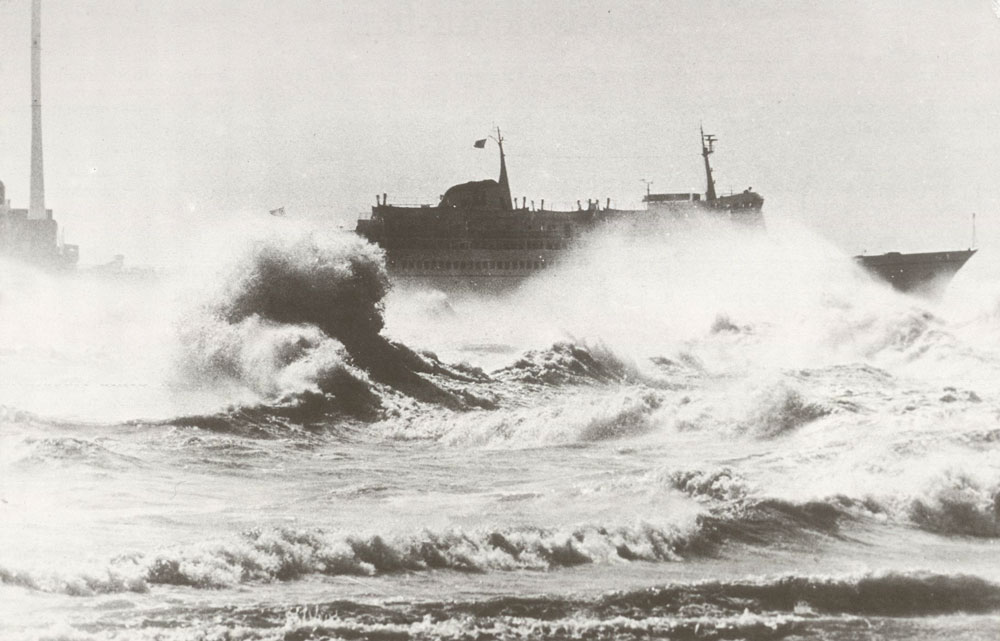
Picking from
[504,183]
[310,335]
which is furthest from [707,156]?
[310,335]

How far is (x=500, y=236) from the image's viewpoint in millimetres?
46125

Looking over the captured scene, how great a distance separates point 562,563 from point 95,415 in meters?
9.05

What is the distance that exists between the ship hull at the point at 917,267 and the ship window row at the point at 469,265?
Answer: 14192 millimetres

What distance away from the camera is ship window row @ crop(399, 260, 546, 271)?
44781mm

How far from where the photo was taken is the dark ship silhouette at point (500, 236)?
4350 cm

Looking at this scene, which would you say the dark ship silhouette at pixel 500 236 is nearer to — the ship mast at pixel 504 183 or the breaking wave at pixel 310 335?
the ship mast at pixel 504 183

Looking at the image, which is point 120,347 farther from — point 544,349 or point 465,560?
point 465,560

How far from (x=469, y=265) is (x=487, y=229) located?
2091mm

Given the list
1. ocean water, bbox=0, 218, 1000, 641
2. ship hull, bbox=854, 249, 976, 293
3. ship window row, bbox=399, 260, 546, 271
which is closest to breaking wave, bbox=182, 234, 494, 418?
ocean water, bbox=0, 218, 1000, 641

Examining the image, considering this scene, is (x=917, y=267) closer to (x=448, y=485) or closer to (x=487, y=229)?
(x=487, y=229)

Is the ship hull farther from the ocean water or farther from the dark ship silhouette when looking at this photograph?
the ocean water

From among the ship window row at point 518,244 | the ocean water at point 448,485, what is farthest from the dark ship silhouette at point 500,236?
the ocean water at point 448,485

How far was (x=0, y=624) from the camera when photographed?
725 cm

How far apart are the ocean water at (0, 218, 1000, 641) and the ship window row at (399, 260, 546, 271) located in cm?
1891
